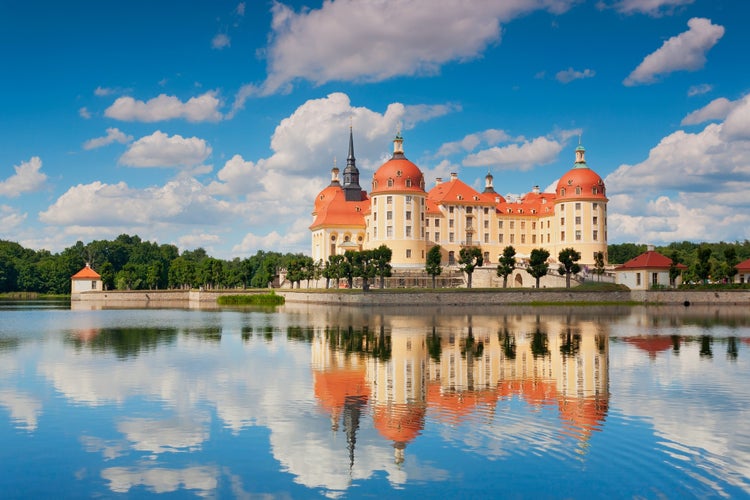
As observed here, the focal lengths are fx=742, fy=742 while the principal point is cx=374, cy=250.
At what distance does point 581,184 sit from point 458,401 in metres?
73.3

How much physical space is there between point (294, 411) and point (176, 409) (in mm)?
2574

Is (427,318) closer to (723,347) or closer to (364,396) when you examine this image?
(723,347)

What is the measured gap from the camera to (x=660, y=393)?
17734 mm

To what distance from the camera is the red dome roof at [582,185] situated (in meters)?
85.2

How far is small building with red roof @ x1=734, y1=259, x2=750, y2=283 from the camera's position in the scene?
2766 inches

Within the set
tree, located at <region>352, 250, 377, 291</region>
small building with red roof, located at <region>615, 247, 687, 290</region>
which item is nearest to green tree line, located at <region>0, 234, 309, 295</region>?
tree, located at <region>352, 250, 377, 291</region>

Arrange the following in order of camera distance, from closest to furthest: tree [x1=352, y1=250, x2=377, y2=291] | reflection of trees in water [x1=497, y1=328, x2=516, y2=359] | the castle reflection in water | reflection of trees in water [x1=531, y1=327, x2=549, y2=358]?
the castle reflection in water, reflection of trees in water [x1=497, y1=328, x2=516, y2=359], reflection of trees in water [x1=531, y1=327, x2=549, y2=358], tree [x1=352, y1=250, x2=377, y2=291]

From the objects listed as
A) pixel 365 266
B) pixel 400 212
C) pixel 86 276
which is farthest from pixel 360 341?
pixel 86 276

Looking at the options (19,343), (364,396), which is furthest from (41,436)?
(19,343)

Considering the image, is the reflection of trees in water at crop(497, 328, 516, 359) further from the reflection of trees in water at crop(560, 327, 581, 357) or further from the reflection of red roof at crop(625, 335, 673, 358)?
the reflection of red roof at crop(625, 335, 673, 358)

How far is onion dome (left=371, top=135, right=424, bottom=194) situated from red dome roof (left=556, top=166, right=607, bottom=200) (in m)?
17.2

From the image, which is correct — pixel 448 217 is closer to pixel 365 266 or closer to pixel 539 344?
pixel 365 266

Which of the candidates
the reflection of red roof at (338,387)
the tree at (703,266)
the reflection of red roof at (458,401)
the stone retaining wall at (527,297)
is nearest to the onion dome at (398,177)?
the stone retaining wall at (527,297)

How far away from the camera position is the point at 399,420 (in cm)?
1455
